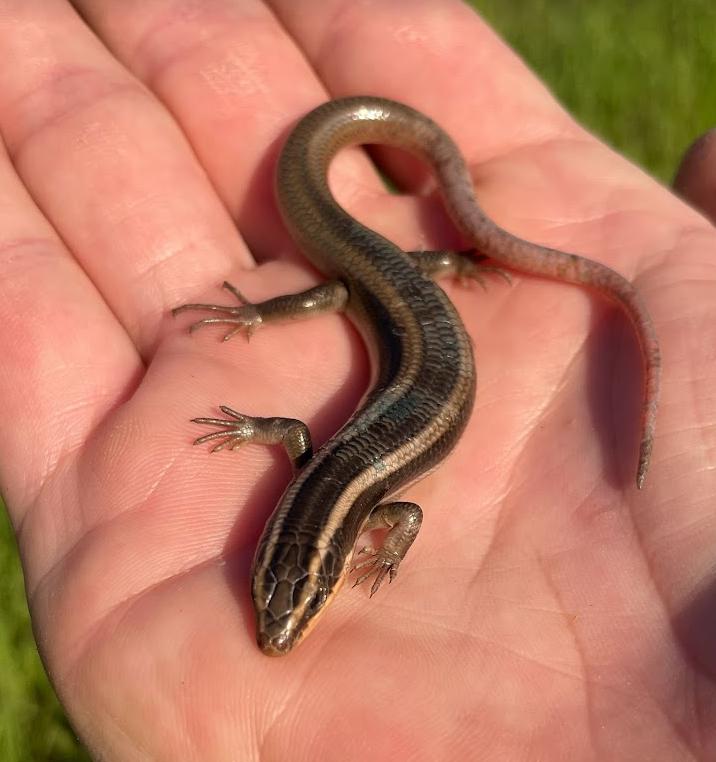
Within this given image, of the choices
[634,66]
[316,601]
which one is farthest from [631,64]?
[316,601]

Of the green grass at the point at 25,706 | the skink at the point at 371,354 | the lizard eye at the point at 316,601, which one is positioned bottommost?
the green grass at the point at 25,706

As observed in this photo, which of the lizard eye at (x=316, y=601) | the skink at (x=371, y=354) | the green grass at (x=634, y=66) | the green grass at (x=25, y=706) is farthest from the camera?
the green grass at (x=634, y=66)

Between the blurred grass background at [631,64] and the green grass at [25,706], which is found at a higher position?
the blurred grass background at [631,64]

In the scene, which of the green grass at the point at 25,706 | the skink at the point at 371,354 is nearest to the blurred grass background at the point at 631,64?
the skink at the point at 371,354

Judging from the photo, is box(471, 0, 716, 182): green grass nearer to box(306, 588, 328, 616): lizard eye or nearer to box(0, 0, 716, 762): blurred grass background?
box(0, 0, 716, 762): blurred grass background

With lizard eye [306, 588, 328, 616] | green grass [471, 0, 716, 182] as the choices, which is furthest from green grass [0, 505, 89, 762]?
green grass [471, 0, 716, 182]

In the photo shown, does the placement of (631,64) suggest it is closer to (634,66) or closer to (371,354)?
(634,66)

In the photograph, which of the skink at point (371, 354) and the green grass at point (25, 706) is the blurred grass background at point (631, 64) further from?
the green grass at point (25, 706)

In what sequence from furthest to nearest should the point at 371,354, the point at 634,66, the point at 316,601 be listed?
the point at 634,66, the point at 371,354, the point at 316,601

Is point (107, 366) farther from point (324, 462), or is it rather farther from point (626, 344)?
point (626, 344)
